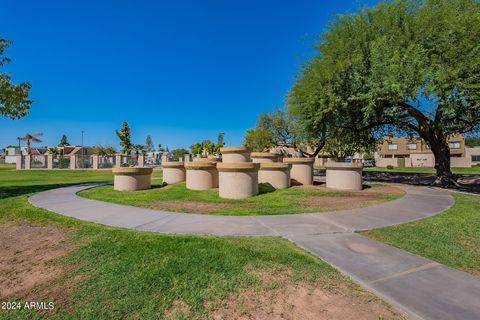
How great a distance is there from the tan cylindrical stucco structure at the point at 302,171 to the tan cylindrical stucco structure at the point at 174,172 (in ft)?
19.9

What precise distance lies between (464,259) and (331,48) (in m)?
12.7

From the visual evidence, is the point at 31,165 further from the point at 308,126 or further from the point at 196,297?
the point at 196,297

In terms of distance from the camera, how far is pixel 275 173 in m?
12.3

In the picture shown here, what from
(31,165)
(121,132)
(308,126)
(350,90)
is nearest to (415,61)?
(350,90)

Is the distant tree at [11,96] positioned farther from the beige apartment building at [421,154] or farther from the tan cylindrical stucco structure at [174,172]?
the beige apartment building at [421,154]

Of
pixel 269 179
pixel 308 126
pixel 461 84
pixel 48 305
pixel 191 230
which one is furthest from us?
pixel 308 126

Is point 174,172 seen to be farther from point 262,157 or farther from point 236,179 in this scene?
point 236,179

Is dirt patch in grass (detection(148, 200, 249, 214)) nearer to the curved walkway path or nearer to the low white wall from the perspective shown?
the curved walkway path

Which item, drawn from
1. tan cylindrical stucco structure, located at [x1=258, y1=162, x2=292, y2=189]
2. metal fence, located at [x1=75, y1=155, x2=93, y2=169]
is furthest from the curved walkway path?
metal fence, located at [x1=75, y1=155, x2=93, y2=169]

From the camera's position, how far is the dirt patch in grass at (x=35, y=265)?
10.3 feet

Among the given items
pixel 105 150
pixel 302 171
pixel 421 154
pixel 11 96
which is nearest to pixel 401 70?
pixel 302 171

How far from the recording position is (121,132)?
5762 centimetres

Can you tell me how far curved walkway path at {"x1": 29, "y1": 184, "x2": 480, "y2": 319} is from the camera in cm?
291

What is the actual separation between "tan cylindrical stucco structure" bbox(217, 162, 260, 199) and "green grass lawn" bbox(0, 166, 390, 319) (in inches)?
197
